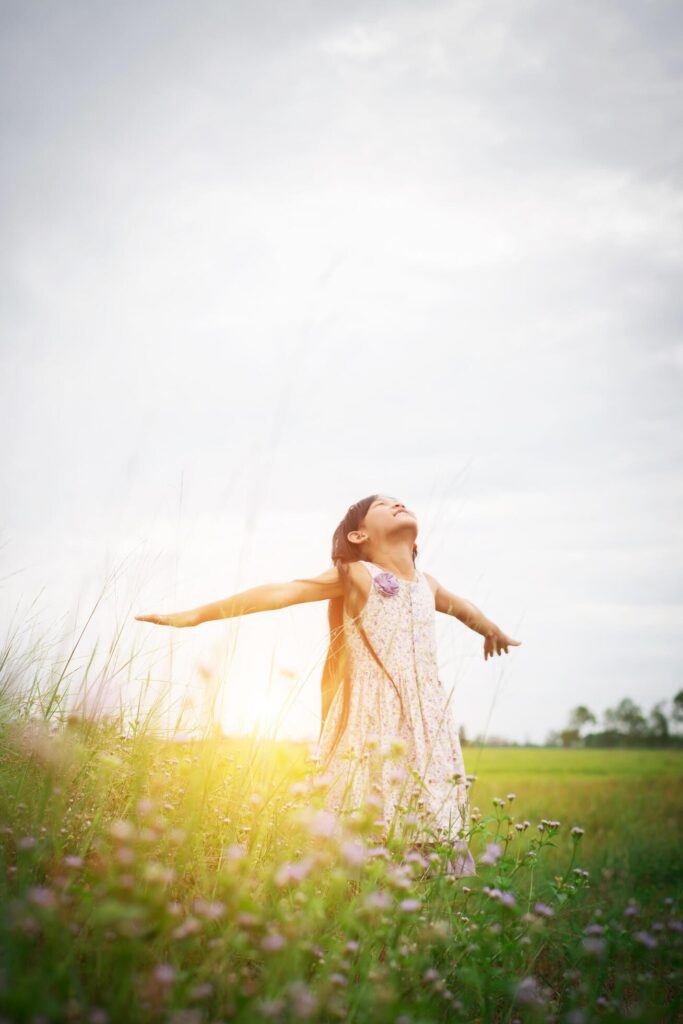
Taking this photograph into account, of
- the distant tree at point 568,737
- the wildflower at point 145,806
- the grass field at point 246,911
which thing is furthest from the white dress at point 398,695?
the distant tree at point 568,737

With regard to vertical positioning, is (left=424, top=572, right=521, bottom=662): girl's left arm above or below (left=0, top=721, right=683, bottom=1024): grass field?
above

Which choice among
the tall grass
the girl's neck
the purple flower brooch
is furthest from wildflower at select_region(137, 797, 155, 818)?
the girl's neck

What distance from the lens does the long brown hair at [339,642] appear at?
13.3 feet

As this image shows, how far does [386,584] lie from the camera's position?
4156 millimetres

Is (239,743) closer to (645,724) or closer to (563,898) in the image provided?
(563,898)

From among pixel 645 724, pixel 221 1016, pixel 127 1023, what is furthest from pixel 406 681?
pixel 645 724

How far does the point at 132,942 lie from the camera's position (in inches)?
54.9

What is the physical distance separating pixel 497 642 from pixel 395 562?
3.72ft

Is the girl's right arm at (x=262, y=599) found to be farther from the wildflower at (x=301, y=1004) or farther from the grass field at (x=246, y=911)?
the wildflower at (x=301, y=1004)

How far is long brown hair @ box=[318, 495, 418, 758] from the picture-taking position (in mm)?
4059

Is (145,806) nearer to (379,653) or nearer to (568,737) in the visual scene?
(379,653)

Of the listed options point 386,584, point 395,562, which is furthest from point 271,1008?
point 395,562

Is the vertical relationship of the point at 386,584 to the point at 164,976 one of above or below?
above

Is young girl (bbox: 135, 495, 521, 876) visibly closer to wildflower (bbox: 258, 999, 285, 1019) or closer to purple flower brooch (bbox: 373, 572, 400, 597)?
purple flower brooch (bbox: 373, 572, 400, 597)
